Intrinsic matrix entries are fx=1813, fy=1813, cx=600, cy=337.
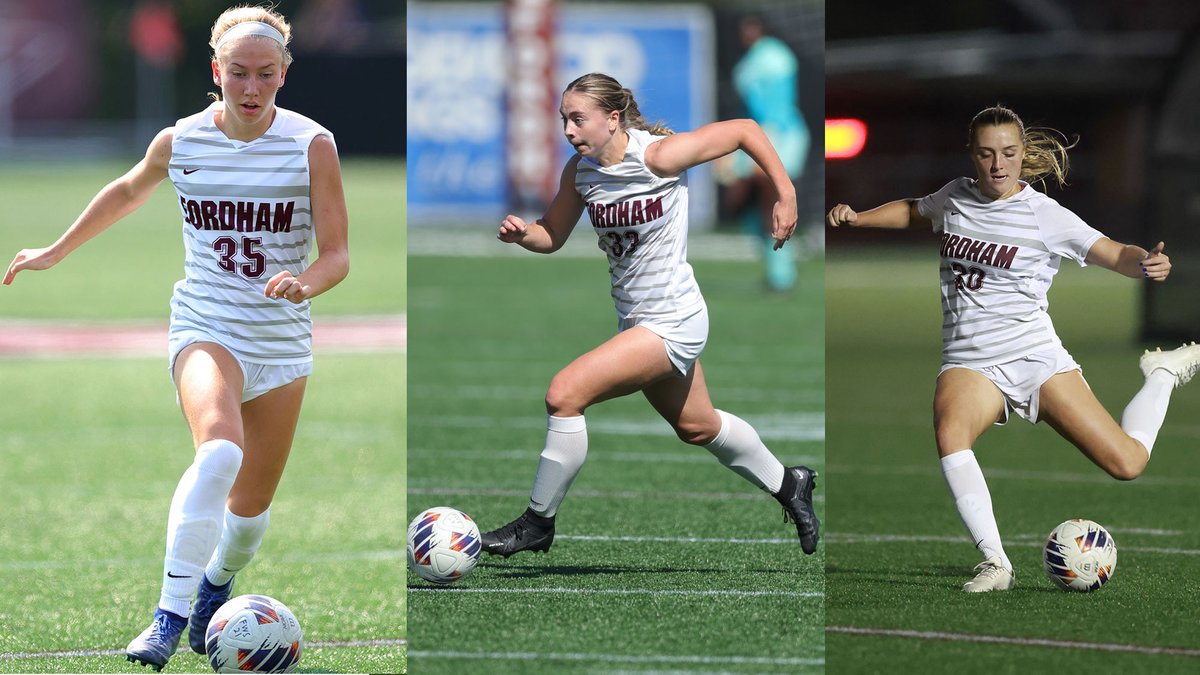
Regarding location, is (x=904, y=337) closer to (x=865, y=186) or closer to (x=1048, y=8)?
(x=865, y=186)

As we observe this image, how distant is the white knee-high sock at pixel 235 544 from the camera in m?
5.77

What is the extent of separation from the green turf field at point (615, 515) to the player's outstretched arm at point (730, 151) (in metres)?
1.27

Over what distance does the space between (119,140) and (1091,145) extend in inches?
1226

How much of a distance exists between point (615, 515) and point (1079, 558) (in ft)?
7.62

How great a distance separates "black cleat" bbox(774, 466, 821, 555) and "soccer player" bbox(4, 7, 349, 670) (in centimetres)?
211

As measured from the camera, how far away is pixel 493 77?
35.2 m

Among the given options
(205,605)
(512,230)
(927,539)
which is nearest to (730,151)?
(512,230)

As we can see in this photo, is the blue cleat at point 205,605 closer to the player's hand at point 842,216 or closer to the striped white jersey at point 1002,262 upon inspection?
the player's hand at point 842,216

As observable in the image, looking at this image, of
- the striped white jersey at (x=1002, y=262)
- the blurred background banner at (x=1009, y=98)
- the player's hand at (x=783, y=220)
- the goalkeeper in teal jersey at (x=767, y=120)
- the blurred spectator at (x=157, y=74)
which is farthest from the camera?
the blurred spectator at (x=157, y=74)

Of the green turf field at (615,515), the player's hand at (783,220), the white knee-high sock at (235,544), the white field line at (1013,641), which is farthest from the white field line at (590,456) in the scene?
the white field line at (1013,641)

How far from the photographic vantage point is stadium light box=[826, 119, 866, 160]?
3306 cm

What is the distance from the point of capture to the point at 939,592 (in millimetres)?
6270

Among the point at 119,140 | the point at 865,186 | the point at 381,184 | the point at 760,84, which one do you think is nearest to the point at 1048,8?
the point at 865,186

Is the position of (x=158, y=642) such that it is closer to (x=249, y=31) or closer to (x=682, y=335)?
(x=249, y=31)
